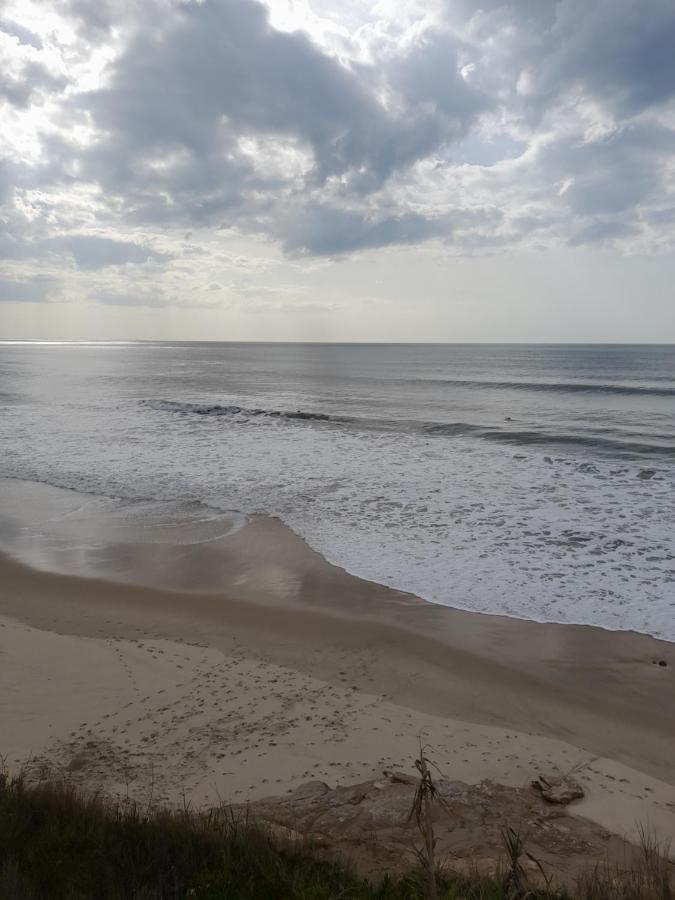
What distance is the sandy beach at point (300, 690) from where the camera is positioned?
4.85 metres

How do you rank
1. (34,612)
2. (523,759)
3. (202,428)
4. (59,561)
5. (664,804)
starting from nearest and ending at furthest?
(664,804), (523,759), (34,612), (59,561), (202,428)

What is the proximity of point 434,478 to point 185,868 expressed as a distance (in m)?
13.6

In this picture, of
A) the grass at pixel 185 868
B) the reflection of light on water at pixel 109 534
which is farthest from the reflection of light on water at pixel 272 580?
the grass at pixel 185 868

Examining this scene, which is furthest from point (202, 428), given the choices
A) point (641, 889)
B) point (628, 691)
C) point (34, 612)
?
point (641, 889)

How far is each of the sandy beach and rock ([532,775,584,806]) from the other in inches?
4.6

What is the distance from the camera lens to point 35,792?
12.7ft

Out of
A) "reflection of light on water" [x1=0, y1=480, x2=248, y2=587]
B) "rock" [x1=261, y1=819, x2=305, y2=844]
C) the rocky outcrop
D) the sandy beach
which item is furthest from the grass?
"reflection of light on water" [x1=0, y1=480, x2=248, y2=587]

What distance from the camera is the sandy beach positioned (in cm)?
485

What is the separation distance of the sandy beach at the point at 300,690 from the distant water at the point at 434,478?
3.98 ft

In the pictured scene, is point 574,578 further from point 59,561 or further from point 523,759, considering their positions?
point 59,561

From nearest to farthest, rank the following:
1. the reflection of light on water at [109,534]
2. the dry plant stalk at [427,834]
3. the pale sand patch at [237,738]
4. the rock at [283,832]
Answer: the dry plant stalk at [427,834]
the rock at [283,832]
the pale sand patch at [237,738]
the reflection of light on water at [109,534]

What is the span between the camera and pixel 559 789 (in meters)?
4.64

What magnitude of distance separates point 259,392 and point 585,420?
2467 centimetres

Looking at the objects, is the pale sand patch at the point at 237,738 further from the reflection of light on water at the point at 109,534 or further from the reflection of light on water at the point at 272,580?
the reflection of light on water at the point at 109,534
